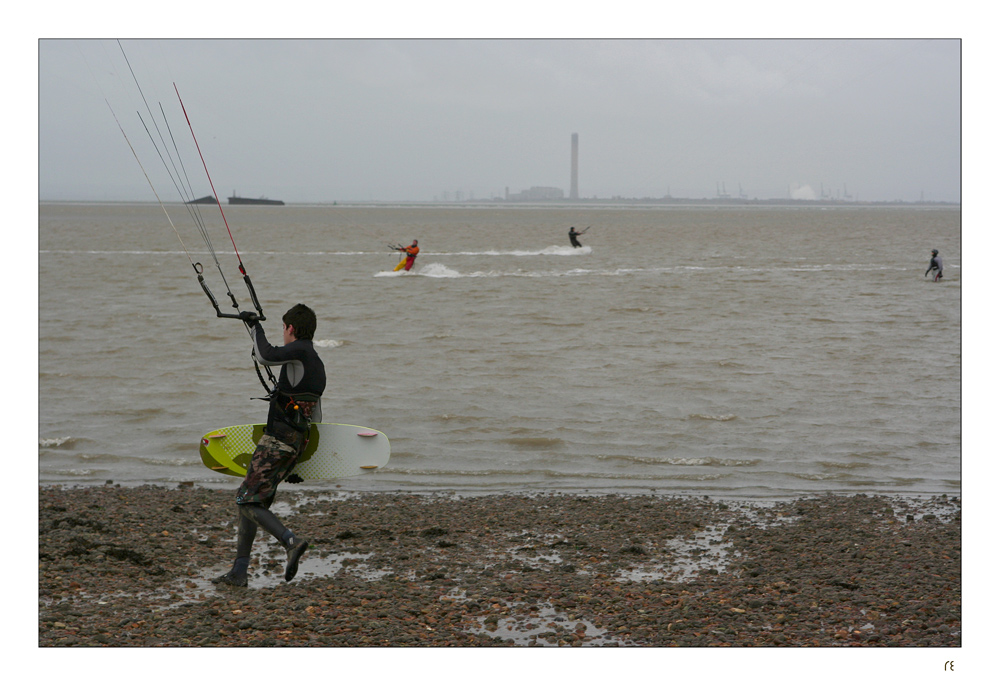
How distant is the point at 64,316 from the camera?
2644cm

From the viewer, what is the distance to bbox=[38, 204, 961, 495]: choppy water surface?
1137 cm

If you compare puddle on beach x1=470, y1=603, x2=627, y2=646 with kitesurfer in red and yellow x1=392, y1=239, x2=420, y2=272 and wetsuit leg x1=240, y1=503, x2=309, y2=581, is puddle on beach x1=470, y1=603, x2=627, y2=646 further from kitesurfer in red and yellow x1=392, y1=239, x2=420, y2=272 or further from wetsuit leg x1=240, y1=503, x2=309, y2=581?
kitesurfer in red and yellow x1=392, y1=239, x2=420, y2=272

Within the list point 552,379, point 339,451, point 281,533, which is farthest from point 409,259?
point 281,533

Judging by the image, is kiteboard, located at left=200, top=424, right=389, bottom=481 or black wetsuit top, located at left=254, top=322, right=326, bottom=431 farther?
kiteboard, located at left=200, top=424, right=389, bottom=481

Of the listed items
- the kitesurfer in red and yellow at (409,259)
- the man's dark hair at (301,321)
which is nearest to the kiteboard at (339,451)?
the man's dark hair at (301,321)

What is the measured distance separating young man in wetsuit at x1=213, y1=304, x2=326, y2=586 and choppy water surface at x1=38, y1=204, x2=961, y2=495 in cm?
418

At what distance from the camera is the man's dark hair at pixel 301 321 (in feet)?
19.6

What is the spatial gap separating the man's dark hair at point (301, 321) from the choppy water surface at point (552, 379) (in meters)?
4.57

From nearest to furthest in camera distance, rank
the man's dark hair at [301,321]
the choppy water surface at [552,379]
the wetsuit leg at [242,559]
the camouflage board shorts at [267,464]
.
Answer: the man's dark hair at [301,321]
the camouflage board shorts at [267,464]
the wetsuit leg at [242,559]
the choppy water surface at [552,379]

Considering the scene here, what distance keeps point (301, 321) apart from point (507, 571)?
107 inches

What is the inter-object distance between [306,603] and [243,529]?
0.73 meters

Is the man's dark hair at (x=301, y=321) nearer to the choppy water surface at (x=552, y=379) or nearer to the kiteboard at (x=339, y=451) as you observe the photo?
the kiteboard at (x=339, y=451)

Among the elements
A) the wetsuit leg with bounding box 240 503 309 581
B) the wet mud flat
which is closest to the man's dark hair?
the wetsuit leg with bounding box 240 503 309 581

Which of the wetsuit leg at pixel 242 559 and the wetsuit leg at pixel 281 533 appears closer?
the wetsuit leg at pixel 281 533
